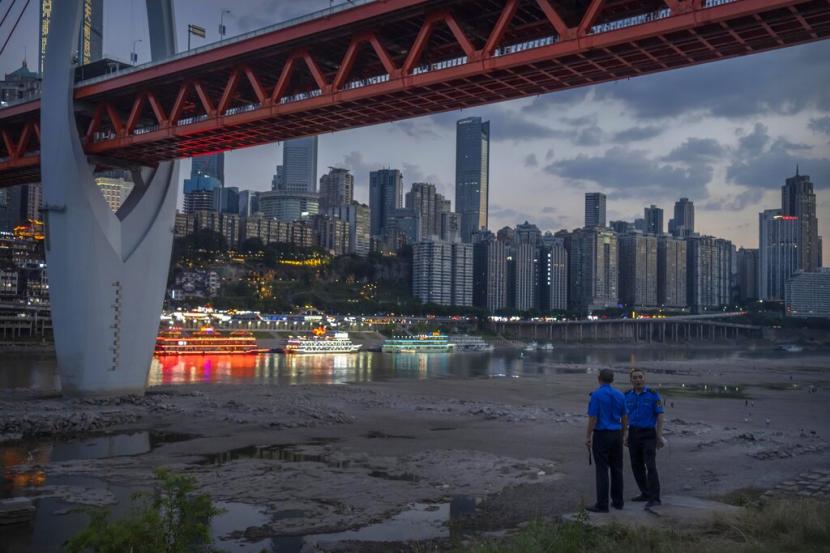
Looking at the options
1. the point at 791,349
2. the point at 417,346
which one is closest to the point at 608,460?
the point at 417,346

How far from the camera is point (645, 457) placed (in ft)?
35.1

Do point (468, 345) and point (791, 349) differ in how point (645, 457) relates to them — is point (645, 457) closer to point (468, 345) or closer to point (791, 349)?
point (468, 345)

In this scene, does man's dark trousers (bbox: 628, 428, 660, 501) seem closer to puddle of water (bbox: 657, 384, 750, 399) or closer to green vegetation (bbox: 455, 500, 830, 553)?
green vegetation (bbox: 455, 500, 830, 553)

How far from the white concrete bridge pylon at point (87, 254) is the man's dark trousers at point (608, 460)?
26910 mm

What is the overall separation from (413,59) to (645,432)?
14.8 meters

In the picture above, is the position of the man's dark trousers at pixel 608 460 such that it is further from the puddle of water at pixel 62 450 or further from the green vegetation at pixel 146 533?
the puddle of water at pixel 62 450

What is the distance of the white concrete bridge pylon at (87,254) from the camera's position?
3166 centimetres

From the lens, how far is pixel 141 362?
34.4m

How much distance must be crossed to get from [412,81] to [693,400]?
101 feet

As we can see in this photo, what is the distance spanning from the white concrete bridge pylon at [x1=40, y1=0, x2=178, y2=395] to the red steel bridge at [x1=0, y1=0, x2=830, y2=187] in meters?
1.45

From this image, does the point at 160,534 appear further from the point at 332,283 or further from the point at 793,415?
the point at 332,283

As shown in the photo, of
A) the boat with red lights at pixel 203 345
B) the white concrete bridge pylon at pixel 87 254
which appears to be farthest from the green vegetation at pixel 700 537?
the boat with red lights at pixel 203 345

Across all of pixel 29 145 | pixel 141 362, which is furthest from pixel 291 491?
pixel 29 145

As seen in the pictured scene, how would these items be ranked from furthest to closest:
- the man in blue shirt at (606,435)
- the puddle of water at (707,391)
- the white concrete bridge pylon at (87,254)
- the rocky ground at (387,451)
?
the puddle of water at (707,391), the white concrete bridge pylon at (87,254), the rocky ground at (387,451), the man in blue shirt at (606,435)
